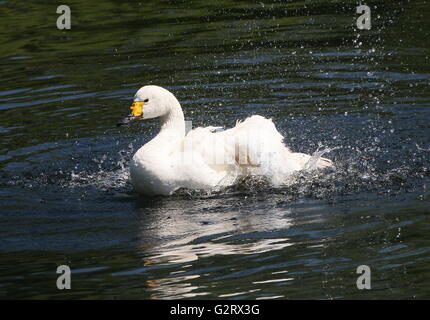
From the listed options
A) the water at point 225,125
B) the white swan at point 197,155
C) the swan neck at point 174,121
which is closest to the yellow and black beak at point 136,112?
the white swan at point 197,155

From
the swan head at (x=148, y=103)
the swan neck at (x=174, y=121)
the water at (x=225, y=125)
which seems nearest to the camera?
the water at (x=225, y=125)

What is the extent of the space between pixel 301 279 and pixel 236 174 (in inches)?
105

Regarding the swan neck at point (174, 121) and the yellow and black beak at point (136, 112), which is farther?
the swan neck at point (174, 121)

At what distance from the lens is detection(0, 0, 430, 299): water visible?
6941 mm

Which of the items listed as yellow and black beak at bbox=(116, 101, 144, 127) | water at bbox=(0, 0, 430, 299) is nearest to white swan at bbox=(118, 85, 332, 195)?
yellow and black beak at bbox=(116, 101, 144, 127)

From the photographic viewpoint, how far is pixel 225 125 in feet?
37.1

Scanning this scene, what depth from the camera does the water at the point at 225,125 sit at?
6941 mm

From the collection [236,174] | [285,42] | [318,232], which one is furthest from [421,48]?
[318,232]

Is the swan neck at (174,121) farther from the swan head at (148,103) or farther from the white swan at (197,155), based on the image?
the swan head at (148,103)

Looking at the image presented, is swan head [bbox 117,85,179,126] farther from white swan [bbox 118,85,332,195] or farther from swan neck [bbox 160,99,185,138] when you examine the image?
swan neck [bbox 160,99,185,138]

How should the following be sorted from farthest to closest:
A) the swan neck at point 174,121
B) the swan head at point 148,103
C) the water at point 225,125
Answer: the swan neck at point 174,121 < the swan head at point 148,103 < the water at point 225,125

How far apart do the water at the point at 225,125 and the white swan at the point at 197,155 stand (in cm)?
17

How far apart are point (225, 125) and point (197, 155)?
2461mm
